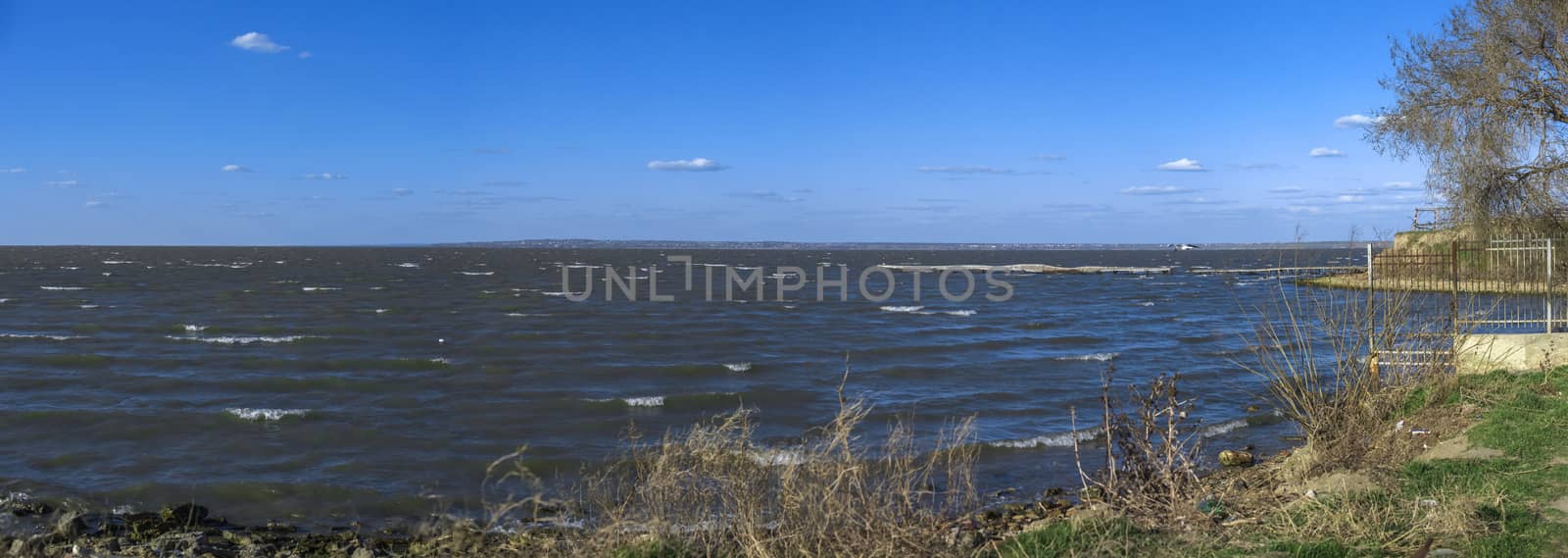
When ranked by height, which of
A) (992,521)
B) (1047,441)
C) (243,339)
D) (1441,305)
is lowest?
(1047,441)

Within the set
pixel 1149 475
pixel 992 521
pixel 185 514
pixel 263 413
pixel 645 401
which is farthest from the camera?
pixel 645 401

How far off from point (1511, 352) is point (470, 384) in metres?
15.5

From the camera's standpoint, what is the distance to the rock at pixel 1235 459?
11.3 metres

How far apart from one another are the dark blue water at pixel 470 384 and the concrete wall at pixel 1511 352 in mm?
2397

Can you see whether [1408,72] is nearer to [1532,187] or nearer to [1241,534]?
[1532,187]

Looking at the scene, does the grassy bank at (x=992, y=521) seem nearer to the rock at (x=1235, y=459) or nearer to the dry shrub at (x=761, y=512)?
the dry shrub at (x=761, y=512)

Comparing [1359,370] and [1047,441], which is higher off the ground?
[1359,370]

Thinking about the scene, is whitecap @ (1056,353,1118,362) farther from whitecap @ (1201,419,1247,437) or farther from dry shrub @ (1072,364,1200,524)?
dry shrub @ (1072,364,1200,524)

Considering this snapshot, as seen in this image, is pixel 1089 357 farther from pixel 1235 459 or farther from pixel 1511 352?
pixel 1235 459

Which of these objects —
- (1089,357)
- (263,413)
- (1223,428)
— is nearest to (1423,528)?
(1223,428)

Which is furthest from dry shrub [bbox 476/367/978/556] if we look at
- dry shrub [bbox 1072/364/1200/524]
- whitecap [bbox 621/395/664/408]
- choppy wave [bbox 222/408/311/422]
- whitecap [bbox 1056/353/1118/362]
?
whitecap [bbox 1056/353/1118/362]

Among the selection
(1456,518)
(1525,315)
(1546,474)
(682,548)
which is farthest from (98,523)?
(1525,315)

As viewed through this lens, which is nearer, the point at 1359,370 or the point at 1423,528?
the point at 1423,528

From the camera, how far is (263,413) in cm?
1480
